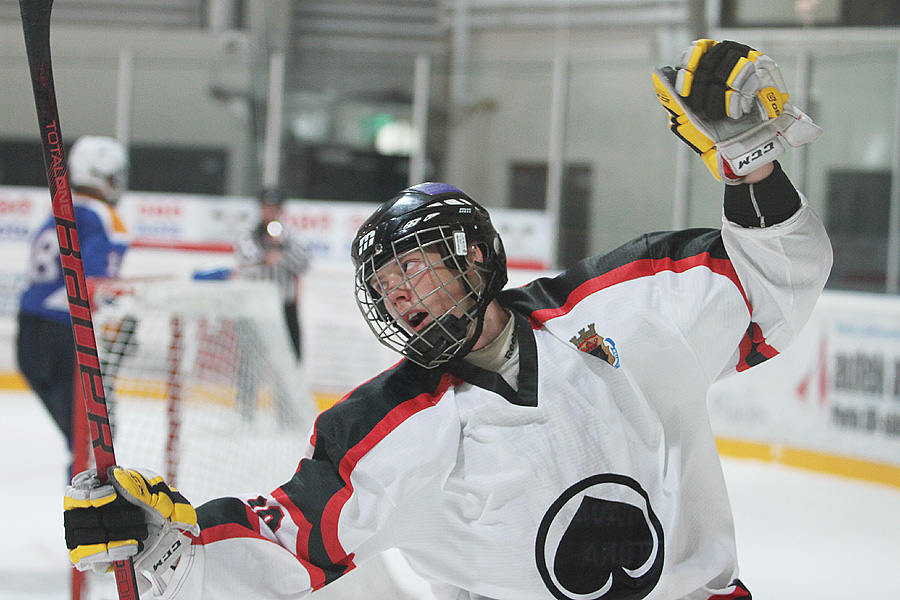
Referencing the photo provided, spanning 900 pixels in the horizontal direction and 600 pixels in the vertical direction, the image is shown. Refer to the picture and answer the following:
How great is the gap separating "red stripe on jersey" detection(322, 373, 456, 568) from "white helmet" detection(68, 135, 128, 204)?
198cm

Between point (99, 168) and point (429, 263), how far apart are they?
6.40ft

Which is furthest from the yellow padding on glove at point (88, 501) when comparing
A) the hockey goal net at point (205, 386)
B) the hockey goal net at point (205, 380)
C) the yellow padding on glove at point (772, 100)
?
the hockey goal net at point (205, 380)

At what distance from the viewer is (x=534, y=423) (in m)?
1.15

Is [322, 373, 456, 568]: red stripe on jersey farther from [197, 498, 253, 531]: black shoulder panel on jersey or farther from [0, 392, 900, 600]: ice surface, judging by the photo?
[0, 392, 900, 600]: ice surface

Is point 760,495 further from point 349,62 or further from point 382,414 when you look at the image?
point 349,62

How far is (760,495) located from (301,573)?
3225 mm

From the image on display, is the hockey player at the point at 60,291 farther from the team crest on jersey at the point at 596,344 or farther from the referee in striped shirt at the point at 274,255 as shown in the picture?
the referee in striped shirt at the point at 274,255

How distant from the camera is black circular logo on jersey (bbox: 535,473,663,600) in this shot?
1124 mm

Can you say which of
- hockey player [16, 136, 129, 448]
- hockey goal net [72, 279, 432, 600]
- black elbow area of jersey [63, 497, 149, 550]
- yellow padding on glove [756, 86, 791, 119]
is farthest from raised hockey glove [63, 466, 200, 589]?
hockey player [16, 136, 129, 448]

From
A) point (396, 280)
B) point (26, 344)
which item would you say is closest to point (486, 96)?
point (26, 344)

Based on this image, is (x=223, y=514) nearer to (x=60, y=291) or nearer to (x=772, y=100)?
(x=772, y=100)

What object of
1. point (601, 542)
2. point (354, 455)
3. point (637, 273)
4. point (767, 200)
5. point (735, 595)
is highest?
point (767, 200)

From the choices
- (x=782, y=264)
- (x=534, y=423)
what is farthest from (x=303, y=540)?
(x=782, y=264)

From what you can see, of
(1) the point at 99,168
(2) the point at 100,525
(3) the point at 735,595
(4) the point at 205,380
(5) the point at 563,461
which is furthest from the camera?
(4) the point at 205,380
